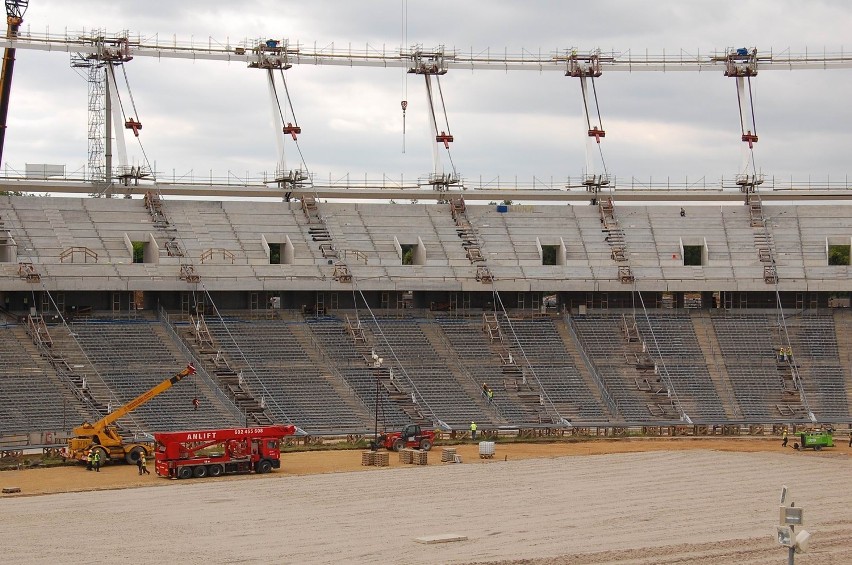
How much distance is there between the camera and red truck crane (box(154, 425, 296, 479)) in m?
49.8

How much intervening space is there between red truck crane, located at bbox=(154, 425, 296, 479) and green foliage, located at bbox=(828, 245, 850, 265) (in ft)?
140

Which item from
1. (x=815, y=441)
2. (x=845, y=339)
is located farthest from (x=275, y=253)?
(x=845, y=339)

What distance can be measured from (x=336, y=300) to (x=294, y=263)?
304 cm

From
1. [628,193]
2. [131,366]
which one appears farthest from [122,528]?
[628,193]

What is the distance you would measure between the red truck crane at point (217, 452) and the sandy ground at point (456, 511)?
0.76 meters

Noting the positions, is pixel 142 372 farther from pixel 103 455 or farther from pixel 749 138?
pixel 749 138

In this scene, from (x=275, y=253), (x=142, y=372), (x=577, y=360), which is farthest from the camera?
(x=275, y=253)

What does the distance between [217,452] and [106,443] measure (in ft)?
16.8

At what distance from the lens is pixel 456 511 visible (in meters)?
42.1

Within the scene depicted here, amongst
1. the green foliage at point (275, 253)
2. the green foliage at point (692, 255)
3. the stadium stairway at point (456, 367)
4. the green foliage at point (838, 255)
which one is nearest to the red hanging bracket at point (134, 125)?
the green foliage at point (275, 253)

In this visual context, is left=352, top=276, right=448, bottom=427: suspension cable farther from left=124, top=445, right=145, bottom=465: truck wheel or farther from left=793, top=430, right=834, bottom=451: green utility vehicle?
left=793, top=430, right=834, bottom=451: green utility vehicle

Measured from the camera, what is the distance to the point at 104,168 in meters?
70.8

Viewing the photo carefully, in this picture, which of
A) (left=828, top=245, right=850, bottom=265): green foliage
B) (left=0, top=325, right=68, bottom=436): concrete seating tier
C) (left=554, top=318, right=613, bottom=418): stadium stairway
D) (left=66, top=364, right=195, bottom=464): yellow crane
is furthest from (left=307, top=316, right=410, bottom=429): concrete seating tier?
(left=828, top=245, right=850, bottom=265): green foliage

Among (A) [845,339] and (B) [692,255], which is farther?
(B) [692,255]
